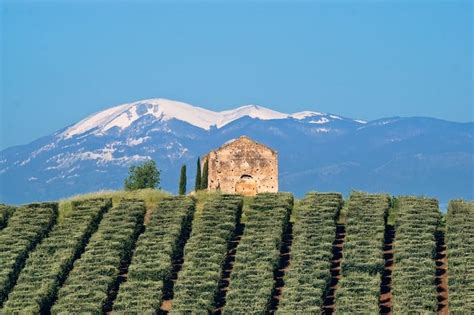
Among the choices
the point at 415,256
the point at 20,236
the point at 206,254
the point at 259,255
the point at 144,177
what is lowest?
the point at 206,254

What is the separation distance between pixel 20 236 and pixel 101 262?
6445 mm

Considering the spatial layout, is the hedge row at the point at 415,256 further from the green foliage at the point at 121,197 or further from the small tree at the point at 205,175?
the small tree at the point at 205,175

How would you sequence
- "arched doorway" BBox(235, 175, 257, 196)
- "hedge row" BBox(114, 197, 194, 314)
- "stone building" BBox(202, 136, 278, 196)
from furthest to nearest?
"stone building" BBox(202, 136, 278, 196)
"arched doorway" BBox(235, 175, 257, 196)
"hedge row" BBox(114, 197, 194, 314)

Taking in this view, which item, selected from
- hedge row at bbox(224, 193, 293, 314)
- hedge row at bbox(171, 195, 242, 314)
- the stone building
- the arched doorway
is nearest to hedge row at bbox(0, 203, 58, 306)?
hedge row at bbox(171, 195, 242, 314)

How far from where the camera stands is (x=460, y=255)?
72.6 meters

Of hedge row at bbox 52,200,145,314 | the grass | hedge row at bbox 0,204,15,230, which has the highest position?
the grass

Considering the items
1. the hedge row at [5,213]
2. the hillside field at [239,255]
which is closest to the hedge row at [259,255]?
the hillside field at [239,255]

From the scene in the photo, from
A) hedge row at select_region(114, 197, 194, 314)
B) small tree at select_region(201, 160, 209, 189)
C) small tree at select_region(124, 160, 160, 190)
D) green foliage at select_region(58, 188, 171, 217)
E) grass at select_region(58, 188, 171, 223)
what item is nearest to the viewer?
hedge row at select_region(114, 197, 194, 314)

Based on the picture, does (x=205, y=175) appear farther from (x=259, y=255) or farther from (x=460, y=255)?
(x=460, y=255)

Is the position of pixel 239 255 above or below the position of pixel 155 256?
above

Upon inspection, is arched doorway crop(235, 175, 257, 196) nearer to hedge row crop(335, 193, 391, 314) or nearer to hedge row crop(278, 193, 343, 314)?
hedge row crop(278, 193, 343, 314)

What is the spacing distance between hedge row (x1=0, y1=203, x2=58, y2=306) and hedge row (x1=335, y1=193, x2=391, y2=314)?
53.1ft

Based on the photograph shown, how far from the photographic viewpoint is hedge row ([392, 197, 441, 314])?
67062 millimetres

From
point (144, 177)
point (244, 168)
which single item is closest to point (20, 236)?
point (244, 168)
